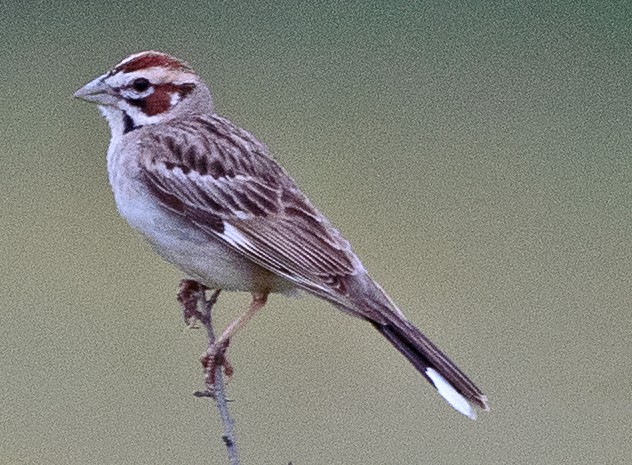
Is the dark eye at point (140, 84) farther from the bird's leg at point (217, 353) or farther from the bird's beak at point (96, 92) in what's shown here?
the bird's leg at point (217, 353)

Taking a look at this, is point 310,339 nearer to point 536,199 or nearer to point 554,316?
point 554,316

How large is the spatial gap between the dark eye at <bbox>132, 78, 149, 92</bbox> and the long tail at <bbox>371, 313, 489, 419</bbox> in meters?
1.11

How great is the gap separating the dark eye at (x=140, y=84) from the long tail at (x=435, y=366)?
1.11m

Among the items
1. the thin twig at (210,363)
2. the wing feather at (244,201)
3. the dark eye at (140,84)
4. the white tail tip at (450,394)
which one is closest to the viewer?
the thin twig at (210,363)

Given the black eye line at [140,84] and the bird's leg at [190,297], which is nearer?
the bird's leg at [190,297]

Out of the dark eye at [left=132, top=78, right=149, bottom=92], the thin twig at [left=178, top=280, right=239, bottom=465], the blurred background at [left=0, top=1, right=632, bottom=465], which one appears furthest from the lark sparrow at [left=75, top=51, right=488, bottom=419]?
the blurred background at [left=0, top=1, right=632, bottom=465]

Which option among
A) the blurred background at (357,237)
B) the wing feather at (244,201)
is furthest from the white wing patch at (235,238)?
the blurred background at (357,237)

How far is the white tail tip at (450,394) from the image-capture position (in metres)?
5.75

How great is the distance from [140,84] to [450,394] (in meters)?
1.47

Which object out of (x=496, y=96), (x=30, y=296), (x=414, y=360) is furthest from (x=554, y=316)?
(x=414, y=360)

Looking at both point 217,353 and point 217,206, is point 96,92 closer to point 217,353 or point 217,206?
point 217,206

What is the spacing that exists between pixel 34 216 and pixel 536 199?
308cm

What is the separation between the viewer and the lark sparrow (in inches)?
238

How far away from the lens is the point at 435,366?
19.2 feet
